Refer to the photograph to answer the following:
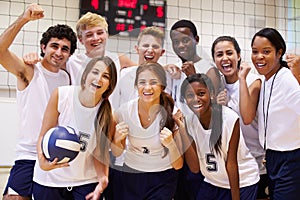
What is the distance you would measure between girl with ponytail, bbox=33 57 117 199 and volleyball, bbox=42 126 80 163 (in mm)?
79

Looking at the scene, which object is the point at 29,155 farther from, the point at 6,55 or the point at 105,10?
the point at 105,10

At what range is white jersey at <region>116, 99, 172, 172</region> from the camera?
1652mm

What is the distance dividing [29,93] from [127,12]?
1713 millimetres

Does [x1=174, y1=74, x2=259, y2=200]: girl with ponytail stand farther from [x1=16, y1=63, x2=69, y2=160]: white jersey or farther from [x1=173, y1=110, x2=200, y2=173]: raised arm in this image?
[x1=16, y1=63, x2=69, y2=160]: white jersey

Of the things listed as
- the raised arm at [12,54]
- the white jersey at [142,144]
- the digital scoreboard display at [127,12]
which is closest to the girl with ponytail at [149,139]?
the white jersey at [142,144]

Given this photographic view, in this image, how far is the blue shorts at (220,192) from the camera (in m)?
1.76

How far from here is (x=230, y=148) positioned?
173cm

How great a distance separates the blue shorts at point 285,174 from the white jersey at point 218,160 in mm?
78

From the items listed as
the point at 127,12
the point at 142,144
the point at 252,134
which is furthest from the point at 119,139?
the point at 127,12

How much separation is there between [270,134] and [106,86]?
0.72m

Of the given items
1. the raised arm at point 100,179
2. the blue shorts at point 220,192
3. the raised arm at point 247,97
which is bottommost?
the blue shorts at point 220,192

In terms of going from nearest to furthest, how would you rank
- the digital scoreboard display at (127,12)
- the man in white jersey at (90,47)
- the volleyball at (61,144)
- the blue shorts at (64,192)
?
the volleyball at (61,144)
the blue shorts at (64,192)
the man in white jersey at (90,47)
the digital scoreboard display at (127,12)

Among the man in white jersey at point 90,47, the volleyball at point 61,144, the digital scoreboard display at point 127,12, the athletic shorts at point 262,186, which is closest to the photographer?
the volleyball at point 61,144

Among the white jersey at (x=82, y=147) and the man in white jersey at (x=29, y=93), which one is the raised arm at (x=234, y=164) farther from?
the man in white jersey at (x=29, y=93)
